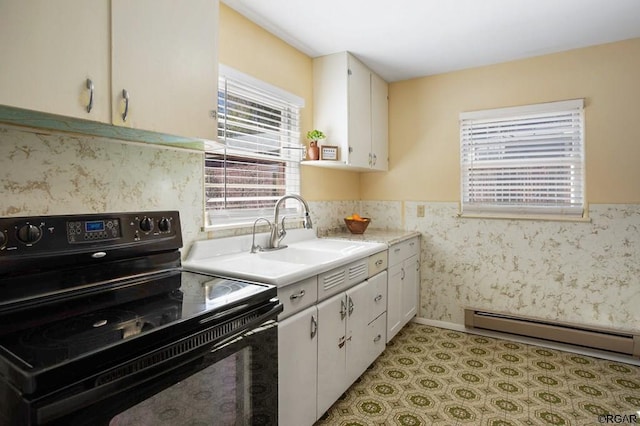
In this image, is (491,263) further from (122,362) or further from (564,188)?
(122,362)

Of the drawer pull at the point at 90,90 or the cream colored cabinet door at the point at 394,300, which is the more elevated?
the drawer pull at the point at 90,90

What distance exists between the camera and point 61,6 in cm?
102

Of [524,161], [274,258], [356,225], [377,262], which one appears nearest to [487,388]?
[377,262]

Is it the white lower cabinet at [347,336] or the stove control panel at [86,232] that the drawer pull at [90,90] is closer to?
the stove control panel at [86,232]

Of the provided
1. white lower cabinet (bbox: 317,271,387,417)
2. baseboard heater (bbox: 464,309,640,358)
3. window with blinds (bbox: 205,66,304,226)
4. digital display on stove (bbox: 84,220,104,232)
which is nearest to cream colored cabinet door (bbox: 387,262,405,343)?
white lower cabinet (bbox: 317,271,387,417)

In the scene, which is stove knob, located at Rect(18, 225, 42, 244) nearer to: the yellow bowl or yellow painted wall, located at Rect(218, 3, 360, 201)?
yellow painted wall, located at Rect(218, 3, 360, 201)

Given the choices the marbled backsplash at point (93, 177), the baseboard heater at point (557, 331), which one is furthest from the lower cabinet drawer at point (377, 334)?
the marbled backsplash at point (93, 177)

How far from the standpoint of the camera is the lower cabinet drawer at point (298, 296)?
1505mm

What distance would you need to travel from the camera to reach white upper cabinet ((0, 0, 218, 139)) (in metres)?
0.95

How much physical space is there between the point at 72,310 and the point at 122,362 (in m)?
0.41

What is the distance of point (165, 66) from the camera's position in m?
1.31

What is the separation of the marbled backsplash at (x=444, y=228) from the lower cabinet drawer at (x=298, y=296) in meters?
0.66

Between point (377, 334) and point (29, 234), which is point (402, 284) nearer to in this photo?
point (377, 334)

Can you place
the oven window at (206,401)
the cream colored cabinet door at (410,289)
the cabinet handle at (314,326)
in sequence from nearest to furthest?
the oven window at (206,401) → the cabinet handle at (314,326) → the cream colored cabinet door at (410,289)
